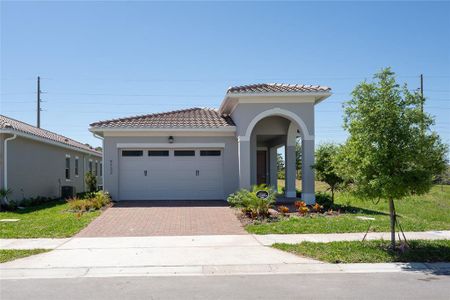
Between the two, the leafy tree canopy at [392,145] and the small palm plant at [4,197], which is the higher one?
the leafy tree canopy at [392,145]

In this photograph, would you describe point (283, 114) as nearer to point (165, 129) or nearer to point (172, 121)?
point (165, 129)

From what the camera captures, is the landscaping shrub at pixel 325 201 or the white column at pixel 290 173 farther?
the white column at pixel 290 173

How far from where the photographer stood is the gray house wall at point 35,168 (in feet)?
65.8

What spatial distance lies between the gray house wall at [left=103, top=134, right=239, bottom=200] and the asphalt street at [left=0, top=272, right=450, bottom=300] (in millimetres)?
11952

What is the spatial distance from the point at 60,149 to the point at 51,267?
→ 19126 millimetres

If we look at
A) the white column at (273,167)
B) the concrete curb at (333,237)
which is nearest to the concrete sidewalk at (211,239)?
the concrete curb at (333,237)

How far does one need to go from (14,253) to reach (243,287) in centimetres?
547

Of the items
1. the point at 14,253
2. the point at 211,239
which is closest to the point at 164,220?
the point at 211,239

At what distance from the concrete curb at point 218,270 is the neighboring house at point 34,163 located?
1205 cm

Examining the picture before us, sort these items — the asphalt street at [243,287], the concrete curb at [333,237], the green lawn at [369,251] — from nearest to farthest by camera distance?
the asphalt street at [243,287]
the green lawn at [369,251]
the concrete curb at [333,237]

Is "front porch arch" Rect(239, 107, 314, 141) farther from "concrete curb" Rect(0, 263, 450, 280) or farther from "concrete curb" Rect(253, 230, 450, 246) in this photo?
"concrete curb" Rect(0, 263, 450, 280)

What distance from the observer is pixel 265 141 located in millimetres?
23969

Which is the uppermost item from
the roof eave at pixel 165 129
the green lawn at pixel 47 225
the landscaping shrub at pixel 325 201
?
the roof eave at pixel 165 129

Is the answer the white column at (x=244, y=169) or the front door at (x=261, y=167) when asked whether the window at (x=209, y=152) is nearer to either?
the white column at (x=244, y=169)
